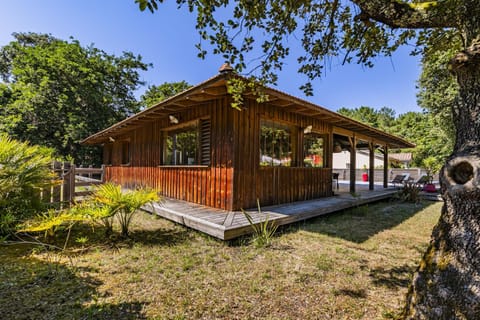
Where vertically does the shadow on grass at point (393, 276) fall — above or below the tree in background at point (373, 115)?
below

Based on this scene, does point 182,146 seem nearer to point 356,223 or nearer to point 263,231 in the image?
point 263,231

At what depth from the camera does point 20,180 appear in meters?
3.45

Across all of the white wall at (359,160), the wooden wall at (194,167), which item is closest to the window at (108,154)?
the wooden wall at (194,167)

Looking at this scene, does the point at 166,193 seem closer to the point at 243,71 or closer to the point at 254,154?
the point at 254,154

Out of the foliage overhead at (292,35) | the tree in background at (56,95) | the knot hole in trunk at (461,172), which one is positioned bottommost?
the knot hole in trunk at (461,172)

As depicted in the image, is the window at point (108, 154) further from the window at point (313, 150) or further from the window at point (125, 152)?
the window at point (313, 150)

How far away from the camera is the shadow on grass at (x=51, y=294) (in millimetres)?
1924

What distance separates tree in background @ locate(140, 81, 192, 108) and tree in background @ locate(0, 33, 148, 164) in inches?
204

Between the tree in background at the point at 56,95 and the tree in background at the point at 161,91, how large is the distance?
5.19 metres

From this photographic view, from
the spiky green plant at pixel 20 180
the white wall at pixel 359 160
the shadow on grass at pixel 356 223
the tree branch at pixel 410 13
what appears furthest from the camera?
→ the white wall at pixel 359 160

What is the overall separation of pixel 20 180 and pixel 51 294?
222cm

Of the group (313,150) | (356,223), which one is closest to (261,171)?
(356,223)

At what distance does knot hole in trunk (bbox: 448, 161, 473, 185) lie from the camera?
59.1 inches

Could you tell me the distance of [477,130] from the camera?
159 cm
